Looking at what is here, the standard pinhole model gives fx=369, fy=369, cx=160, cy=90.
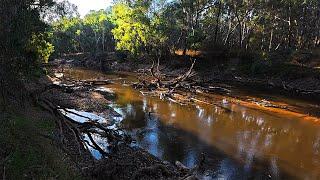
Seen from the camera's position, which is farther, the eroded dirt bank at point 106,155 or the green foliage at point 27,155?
the eroded dirt bank at point 106,155

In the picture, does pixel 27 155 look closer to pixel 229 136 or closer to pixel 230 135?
pixel 229 136

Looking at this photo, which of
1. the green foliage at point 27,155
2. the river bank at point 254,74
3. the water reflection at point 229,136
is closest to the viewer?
the green foliage at point 27,155

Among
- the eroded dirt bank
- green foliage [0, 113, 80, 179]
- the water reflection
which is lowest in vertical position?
the water reflection

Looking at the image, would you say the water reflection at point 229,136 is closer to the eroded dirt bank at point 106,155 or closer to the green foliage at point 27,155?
the eroded dirt bank at point 106,155

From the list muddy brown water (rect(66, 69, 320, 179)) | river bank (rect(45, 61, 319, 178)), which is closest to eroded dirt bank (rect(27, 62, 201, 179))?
muddy brown water (rect(66, 69, 320, 179))

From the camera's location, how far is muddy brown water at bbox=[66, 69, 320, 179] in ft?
64.2

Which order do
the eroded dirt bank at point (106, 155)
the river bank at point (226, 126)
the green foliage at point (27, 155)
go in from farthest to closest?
the river bank at point (226, 126) < the eroded dirt bank at point (106, 155) < the green foliage at point (27, 155)

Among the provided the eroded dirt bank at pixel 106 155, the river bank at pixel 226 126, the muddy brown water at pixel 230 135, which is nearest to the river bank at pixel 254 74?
the river bank at pixel 226 126

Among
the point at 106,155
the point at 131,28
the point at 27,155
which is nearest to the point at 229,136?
the point at 106,155

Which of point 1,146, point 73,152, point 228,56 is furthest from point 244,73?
point 1,146

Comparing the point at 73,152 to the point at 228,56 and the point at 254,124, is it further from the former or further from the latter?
the point at 228,56

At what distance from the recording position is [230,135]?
2536 centimetres

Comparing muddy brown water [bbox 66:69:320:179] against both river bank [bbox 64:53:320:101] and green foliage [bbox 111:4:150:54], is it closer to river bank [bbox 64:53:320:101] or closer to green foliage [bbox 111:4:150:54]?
river bank [bbox 64:53:320:101]

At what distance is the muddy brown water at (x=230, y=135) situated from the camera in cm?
1956
